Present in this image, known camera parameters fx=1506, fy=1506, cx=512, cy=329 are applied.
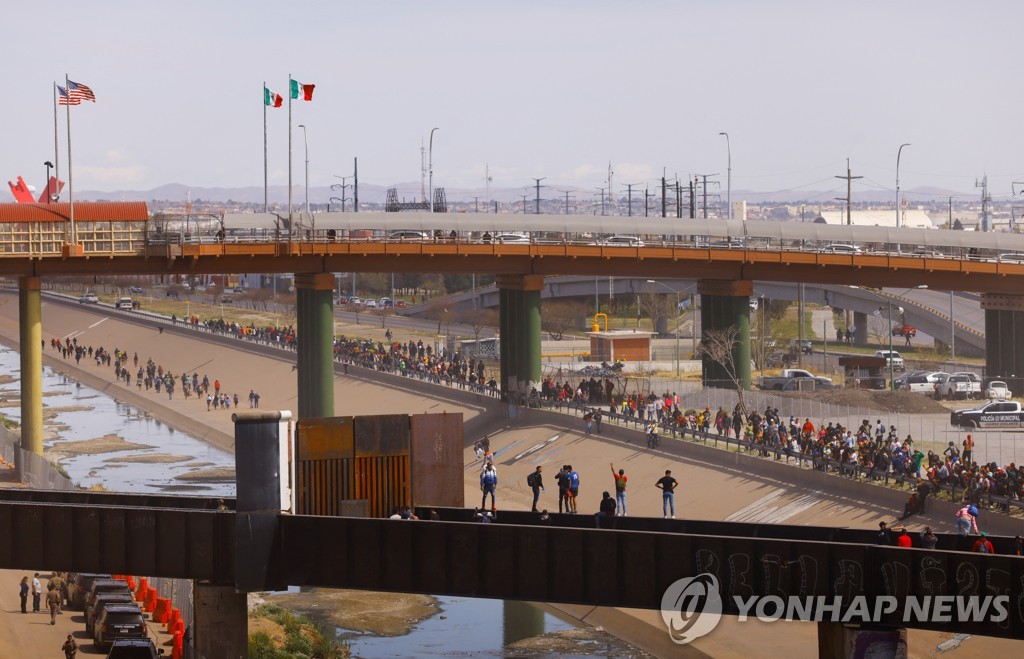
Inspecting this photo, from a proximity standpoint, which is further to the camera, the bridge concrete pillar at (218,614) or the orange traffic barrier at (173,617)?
the orange traffic barrier at (173,617)

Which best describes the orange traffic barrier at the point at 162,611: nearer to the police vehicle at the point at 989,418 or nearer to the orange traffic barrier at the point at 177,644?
the orange traffic barrier at the point at 177,644

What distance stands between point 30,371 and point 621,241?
34.8 m

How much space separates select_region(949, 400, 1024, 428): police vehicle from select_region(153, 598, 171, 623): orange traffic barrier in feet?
114

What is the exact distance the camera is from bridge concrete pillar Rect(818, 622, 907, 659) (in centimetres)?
2708

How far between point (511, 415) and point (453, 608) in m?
32.1

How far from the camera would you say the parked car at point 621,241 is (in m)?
82.0

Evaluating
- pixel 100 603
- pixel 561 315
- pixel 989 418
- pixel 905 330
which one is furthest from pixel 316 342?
pixel 561 315

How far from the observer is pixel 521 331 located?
8444cm

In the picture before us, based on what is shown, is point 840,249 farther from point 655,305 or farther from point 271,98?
point 655,305

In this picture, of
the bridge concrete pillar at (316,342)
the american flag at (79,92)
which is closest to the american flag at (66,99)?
the american flag at (79,92)

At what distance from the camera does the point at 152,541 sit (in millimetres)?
31406

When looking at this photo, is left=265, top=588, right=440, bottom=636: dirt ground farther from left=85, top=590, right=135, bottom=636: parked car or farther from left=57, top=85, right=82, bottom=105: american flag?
left=57, top=85, right=82, bottom=105: american flag

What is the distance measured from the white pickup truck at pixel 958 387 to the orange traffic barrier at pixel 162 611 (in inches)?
1875

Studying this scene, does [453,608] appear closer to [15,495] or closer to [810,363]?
[15,495]
